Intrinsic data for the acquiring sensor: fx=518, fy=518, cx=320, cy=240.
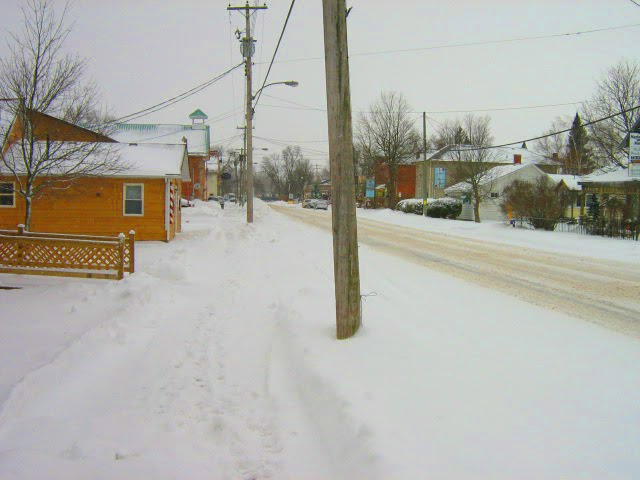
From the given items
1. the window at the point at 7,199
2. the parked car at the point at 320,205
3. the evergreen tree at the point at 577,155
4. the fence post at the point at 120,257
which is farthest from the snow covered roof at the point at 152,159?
the evergreen tree at the point at 577,155

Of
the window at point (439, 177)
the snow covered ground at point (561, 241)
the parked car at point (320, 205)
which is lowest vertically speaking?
the snow covered ground at point (561, 241)

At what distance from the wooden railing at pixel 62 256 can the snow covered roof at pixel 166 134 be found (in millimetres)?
34838

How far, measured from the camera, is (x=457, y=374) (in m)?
4.89

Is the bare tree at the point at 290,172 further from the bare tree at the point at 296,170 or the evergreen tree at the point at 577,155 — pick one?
the evergreen tree at the point at 577,155

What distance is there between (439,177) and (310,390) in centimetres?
5416

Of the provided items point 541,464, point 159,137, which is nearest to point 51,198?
point 541,464

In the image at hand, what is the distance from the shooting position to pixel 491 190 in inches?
1483

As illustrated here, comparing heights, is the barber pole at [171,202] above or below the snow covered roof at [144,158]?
below

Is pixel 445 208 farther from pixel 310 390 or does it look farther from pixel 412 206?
pixel 310 390

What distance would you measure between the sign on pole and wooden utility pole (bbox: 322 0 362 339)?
643 inches

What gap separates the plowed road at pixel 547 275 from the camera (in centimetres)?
827

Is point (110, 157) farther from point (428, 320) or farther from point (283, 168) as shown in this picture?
point (283, 168)

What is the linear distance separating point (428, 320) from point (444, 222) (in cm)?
2657

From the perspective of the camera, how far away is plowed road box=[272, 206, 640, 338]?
8.27 metres
